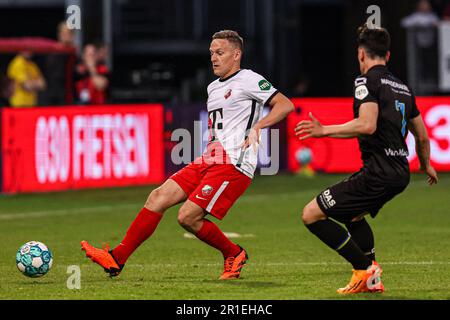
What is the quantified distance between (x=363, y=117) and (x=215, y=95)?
2.05 meters

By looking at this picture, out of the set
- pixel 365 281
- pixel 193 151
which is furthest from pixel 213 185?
pixel 193 151

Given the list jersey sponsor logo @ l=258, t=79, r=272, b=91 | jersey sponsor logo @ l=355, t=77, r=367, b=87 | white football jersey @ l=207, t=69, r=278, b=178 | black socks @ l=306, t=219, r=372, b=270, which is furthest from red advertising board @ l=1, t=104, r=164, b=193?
jersey sponsor logo @ l=355, t=77, r=367, b=87

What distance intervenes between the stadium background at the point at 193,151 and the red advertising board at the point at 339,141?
0.03 metres

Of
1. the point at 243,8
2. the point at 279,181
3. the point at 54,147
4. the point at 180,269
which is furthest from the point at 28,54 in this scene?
the point at 180,269

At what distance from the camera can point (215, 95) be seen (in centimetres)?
1084

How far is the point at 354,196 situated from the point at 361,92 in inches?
30.4

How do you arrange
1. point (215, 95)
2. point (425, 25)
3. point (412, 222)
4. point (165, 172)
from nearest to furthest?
point (215, 95), point (412, 222), point (165, 172), point (425, 25)

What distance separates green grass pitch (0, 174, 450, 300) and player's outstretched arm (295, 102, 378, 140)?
1265 millimetres

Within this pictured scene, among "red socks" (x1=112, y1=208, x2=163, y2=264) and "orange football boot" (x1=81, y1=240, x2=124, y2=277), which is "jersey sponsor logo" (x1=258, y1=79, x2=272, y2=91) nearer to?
"red socks" (x1=112, y1=208, x2=163, y2=264)

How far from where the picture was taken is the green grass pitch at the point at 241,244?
1002 centimetres

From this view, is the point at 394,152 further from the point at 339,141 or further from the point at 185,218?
the point at 339,141

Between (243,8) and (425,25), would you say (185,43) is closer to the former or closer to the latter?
(243,8)

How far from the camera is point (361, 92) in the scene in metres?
9.23

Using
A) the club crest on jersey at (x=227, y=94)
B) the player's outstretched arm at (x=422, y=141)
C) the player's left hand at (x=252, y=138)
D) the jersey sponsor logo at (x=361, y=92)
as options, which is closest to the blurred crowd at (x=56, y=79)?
the club crest on jersey at (x=227, y=94)
